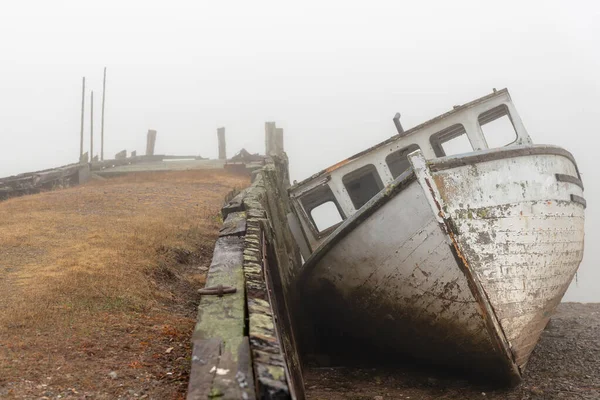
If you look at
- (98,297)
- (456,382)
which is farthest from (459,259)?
(98,297)

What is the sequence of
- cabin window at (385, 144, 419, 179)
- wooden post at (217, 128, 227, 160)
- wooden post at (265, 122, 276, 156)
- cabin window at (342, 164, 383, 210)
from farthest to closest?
wooden post at (217, 128, 227, 160) → wooden post at (265, 122, 276, 156) → cabin window at (342, 164, 383, 210) → cabin window at (385, 144, 419, 179)

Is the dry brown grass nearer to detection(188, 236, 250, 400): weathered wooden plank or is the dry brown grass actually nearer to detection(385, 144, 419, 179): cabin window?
detection(188, 236, 250, 400): weathered wooden plank

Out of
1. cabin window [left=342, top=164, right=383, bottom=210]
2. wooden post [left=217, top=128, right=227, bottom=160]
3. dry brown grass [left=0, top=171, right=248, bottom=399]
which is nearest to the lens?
dry brown grass [left=0, top=171, right=248, bottom=399]

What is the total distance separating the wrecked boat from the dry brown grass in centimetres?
212

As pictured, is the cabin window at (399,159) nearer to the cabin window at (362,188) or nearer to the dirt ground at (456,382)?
the cabin window at (362,188)

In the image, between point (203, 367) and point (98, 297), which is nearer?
point (203, 367)

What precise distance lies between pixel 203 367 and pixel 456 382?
16.5 feet

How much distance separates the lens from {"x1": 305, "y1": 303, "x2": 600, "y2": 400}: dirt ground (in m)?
6.50

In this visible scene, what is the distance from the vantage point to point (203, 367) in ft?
9.60

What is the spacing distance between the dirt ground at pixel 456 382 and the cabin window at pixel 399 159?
3.25 metres

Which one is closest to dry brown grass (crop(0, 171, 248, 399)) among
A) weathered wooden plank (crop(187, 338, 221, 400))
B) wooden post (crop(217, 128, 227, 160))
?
weathered wooden plank (crop(187, 338, 221, 400))

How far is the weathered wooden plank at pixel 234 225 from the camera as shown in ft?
18.7

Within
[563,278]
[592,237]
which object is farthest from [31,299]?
[592,237]

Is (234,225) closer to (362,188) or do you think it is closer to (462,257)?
(462,257)
